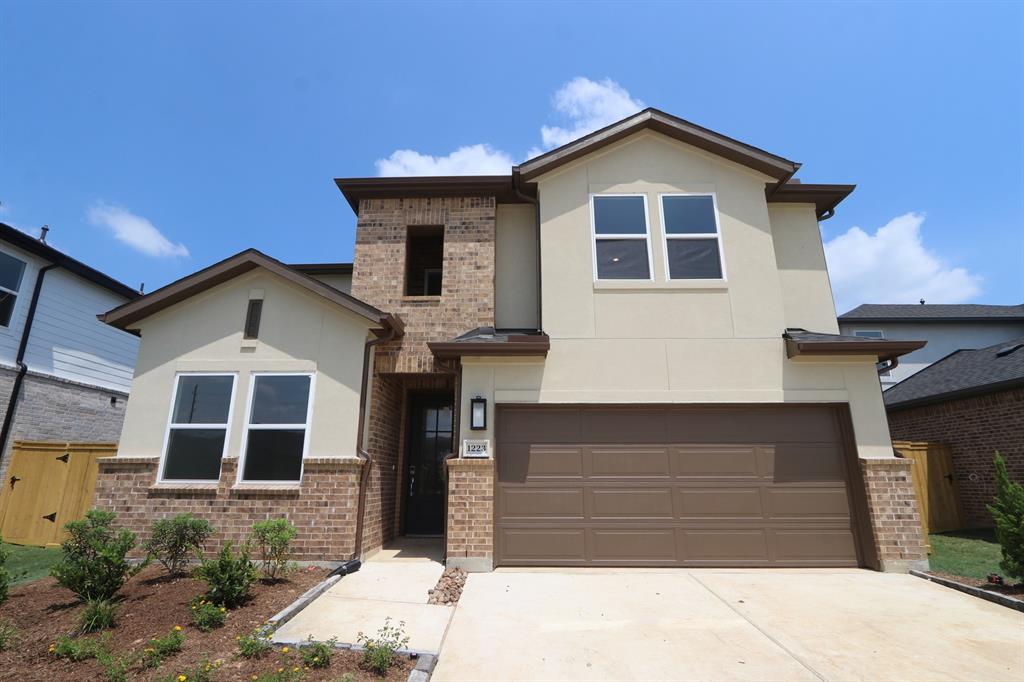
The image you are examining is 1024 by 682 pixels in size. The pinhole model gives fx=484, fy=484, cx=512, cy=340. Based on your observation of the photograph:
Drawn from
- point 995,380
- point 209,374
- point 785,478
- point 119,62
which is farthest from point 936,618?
point 119,62

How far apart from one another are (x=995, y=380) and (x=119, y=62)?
19078mm

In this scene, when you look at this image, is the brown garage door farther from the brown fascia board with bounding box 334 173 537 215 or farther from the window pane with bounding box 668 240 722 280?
the brown fascia board with bounding box 334 173 537 215

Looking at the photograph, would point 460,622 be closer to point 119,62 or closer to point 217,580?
point 217,580

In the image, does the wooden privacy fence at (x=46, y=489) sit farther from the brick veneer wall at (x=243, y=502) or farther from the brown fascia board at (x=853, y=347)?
the brown fascia board at (x=853, y=347)

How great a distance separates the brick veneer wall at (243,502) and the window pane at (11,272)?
22.1ft

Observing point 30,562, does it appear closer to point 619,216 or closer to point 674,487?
point 674,487

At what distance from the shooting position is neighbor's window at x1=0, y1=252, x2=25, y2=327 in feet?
34.6

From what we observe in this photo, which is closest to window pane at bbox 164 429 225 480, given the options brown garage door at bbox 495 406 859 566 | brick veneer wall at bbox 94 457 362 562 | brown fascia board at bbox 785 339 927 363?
brick veneer wall at bbox 94 457 362 562

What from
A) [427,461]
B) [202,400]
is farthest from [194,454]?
[427,461]

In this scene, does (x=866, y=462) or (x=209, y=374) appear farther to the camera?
(x=209, y=374)

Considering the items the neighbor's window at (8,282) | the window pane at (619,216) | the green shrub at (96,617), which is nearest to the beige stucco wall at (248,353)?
the green shrub at (96,617)

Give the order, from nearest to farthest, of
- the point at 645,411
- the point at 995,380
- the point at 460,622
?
the point at 460,622
the point at 645,411
the point at 995,380

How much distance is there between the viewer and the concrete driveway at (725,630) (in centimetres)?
391

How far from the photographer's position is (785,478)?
24.0ft
